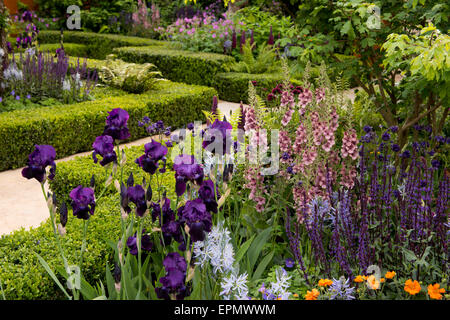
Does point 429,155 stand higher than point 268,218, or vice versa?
point 429,155

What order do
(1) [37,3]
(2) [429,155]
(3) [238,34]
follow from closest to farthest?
(2) [429,155], (3) [238,34], (1) [37,3]

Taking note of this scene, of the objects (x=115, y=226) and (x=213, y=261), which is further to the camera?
(x=115, y=226)

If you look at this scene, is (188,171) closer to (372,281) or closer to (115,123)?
(115,123)

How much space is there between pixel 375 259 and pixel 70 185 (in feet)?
8.92

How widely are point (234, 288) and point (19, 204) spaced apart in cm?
325

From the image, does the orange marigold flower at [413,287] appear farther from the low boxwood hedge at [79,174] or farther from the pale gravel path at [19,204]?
the pale gravel path at [19,204]

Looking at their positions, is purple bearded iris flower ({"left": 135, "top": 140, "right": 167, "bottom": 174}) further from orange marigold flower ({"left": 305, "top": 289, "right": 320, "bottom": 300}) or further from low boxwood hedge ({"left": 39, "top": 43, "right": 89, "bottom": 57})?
low boxwood hedge ({"left": 39, "top": 43, "right": 89, "bottom": 57})

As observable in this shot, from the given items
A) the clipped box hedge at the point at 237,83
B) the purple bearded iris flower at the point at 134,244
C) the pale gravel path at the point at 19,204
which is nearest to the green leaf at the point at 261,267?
the purple bearded iris flower at the point at 134,244

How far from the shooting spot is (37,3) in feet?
51.1

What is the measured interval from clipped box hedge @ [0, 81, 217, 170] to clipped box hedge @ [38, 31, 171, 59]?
4346mm

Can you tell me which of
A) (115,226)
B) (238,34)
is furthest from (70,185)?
(238,34)

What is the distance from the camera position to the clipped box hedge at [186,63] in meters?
9.62

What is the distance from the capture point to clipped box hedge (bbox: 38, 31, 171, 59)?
12047mm

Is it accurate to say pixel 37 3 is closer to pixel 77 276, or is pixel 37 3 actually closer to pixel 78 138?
pixel 78 138
